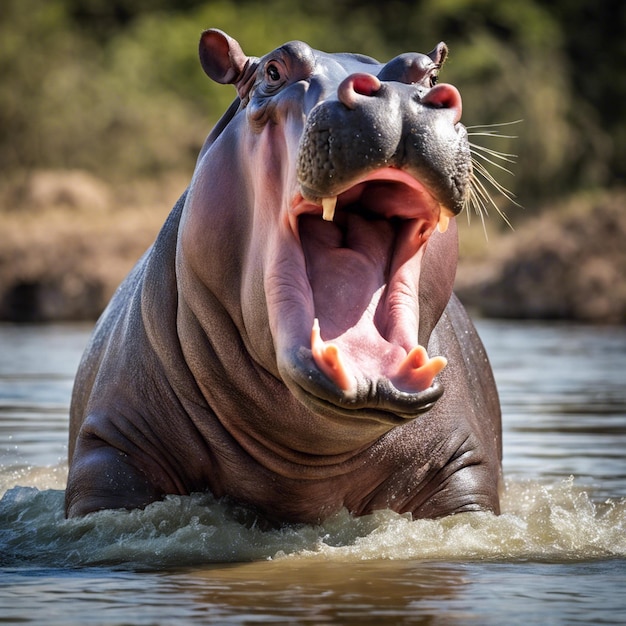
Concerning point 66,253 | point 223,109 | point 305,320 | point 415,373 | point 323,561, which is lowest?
point 323,561

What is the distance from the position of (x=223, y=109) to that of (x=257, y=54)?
8.22ft

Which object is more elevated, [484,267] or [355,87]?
[484,267]

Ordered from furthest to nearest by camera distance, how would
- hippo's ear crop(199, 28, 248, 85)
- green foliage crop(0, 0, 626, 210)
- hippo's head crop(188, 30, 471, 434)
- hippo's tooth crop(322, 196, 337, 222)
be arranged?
green foliage crop(0, 0, 626, 210) < hippo's ear crop(199, 28, 248, 85) < hippo's tooth crop(322, 196, 337, 222) < hippo's head crop(188, 30, 471, 434)

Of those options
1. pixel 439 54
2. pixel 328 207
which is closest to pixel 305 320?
pixel 328 207

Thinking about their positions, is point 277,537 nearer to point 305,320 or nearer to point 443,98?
point 305,320

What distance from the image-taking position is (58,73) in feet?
105

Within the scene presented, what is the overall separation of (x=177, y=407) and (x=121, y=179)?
2652 cm

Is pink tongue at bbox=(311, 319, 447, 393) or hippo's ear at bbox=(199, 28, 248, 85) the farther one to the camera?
hippo's ear at bbox=(199, 28, 248, 85)

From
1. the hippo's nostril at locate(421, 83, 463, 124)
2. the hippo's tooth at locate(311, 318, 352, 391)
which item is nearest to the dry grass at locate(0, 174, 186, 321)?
the hippo's nostril at locate(421, 83, 463, 124)

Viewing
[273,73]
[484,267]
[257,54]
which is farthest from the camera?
[257,54]

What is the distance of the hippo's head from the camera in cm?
396

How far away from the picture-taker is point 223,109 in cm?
3712

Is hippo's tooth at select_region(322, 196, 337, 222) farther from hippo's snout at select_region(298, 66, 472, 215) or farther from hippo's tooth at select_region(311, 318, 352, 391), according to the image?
hippo's tooth at select_region(311, 318, 352, 391)

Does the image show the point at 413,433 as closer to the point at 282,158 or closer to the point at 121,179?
the point at 282,158
